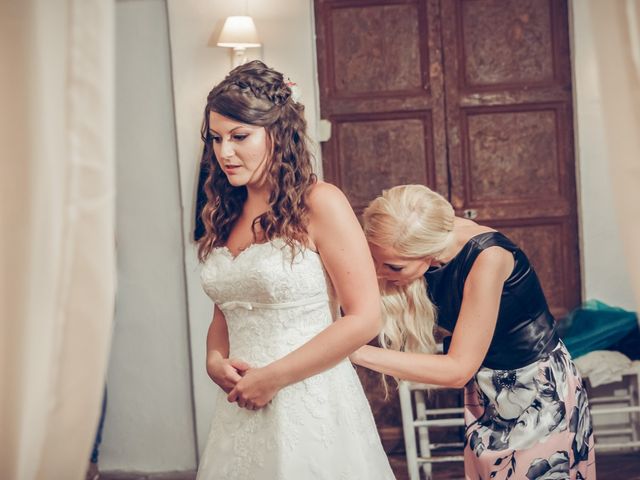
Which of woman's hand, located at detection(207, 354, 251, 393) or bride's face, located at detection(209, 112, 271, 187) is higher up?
bride's face, located at detection(209, 112, 271, 187)

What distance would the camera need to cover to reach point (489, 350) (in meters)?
2.18

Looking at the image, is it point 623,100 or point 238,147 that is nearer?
point 623,100

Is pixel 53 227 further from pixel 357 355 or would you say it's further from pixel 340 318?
pixel 357 355

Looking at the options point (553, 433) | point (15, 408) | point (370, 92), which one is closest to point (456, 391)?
point (370, 92)

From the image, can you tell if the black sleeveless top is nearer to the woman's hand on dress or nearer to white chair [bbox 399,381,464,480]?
the woman's hand on dress

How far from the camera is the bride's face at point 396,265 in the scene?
7.12 ft

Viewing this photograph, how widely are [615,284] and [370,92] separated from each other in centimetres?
159

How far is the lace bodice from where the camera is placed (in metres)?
2.05

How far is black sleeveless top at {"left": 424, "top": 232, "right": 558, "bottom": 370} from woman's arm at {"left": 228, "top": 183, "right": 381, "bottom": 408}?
0.27 metres

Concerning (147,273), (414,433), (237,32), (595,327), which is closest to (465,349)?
(414,433)

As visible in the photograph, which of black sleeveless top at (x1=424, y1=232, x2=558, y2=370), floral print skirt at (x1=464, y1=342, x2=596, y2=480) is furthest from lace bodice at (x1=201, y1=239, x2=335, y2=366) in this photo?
floral print skirt at (x1=464, y1=342, x2=596, y2=480)

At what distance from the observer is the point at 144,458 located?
471 cm

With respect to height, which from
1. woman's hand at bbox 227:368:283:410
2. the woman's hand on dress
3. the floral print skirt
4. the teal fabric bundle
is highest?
the woman's hand on dress

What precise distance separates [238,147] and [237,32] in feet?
7.62
